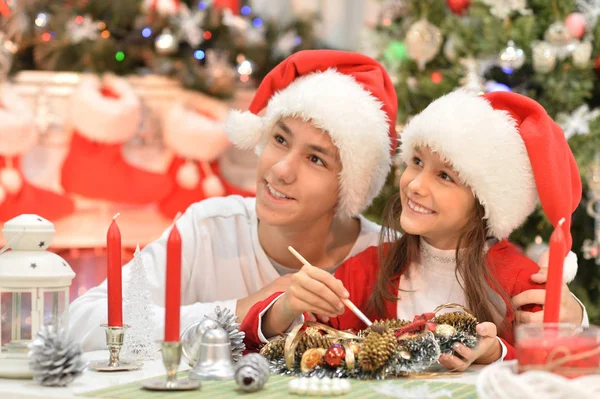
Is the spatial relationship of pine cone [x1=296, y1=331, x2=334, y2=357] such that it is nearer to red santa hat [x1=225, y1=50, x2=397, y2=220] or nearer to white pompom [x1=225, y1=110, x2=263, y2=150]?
red santa hat [x1=225, y1=50, x2=397, y2=220]

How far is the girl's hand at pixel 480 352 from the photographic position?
1.36 m

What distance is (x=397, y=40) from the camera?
3.55 metres

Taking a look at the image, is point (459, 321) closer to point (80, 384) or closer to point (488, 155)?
point (488, 155)

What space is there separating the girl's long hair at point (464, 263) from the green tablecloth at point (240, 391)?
1.38ft

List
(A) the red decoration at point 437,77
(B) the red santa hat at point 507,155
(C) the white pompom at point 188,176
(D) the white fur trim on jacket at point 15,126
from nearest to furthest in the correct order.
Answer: (B) the red santa hat at point 507,155, (A) the red decoration at point 437,77, (D) the white fur trim on jacket at point 15,126, (C) the white pompom at point 188,176

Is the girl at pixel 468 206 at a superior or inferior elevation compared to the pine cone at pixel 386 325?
superior

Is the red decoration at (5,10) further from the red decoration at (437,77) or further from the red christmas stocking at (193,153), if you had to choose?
the red decoration at (437,77)

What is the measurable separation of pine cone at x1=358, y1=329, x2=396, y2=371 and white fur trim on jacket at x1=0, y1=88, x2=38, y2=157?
289 cm

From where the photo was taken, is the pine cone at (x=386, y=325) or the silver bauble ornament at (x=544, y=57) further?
the silver bauble ornament at (x=544, y=57)

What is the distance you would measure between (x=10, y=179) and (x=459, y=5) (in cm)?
215

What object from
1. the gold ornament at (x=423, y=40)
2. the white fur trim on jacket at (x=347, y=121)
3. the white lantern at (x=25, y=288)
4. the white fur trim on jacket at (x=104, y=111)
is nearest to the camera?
the white lantern at (x=25, y=288)

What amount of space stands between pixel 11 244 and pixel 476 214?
0.91m

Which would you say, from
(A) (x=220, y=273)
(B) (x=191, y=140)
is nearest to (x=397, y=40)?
(B) (x=191, y=140)

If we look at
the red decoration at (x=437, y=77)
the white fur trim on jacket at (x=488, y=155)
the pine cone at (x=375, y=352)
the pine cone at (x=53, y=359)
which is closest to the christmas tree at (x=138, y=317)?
the pine cone at (x=53, y=359)
